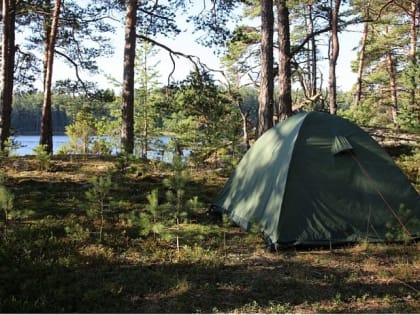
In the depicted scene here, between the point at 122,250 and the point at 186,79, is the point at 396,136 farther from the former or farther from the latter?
the point at 122,250

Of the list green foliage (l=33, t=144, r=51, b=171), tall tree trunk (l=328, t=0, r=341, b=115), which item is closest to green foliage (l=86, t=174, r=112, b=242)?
green foliage (l=33, t=144, r=51, b=171)

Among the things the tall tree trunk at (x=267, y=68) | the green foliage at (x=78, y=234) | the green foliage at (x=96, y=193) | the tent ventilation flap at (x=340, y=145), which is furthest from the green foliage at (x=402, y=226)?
the tall tree trunk at (x=267, y=68)

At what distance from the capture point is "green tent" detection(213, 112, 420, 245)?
5.71 meters

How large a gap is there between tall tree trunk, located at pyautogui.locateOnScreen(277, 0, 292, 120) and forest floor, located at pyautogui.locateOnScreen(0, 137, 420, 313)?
4910 millimetres

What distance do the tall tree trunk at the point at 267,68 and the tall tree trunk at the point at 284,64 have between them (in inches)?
43.3

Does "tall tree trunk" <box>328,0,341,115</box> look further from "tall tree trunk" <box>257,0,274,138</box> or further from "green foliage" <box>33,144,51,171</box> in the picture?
"green foliage" <box>33,144,51,171</box>

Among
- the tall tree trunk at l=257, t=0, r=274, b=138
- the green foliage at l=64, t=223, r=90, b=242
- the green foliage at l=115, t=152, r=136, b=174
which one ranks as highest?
the tall tree trunk at l=257, t=0, r=274, b=138

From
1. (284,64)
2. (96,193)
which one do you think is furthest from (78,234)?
(284,64)

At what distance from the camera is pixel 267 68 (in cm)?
990

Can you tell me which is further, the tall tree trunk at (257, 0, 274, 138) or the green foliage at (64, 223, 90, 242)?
the tall tree trunk at (257, 0, 274, 138)

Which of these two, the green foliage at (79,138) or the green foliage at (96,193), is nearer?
the green foliage at (96,193)

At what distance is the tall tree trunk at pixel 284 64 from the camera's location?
10938mm

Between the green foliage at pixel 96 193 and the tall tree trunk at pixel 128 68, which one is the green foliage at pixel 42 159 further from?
the green foliage at pixel 96 193

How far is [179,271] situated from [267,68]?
641 centimetres
